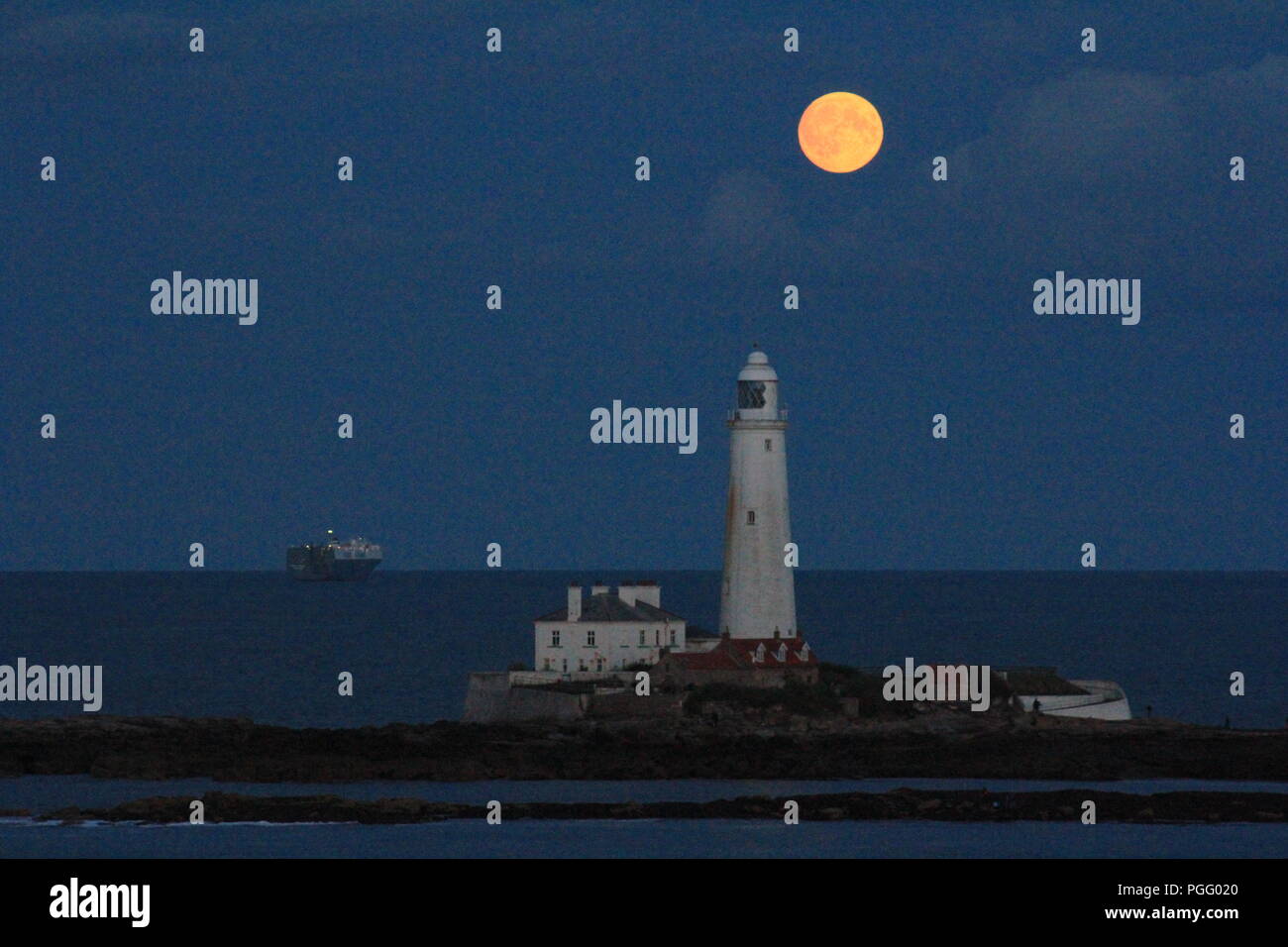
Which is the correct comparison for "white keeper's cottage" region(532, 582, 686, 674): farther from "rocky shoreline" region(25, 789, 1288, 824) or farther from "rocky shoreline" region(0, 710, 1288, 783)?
"rocky shoreline" region(25, 789, 1288, 824)

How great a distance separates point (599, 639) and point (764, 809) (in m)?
13.7

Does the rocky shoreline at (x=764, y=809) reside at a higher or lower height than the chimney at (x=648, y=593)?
lower

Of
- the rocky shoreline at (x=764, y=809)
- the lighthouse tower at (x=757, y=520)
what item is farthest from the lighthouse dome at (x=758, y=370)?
the rocky shoreline at (x=764, y=809)

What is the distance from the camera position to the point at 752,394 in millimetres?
59844

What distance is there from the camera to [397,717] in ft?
254

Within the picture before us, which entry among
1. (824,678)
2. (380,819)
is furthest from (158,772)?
(824,678)

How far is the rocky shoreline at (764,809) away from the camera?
47281 millimetres

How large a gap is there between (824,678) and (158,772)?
56.6 ft

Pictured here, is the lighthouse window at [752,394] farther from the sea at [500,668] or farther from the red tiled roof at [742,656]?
the sea at [500,668]

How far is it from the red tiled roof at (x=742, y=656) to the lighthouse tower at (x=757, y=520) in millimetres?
439

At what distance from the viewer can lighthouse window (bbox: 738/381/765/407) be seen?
59.8 metres

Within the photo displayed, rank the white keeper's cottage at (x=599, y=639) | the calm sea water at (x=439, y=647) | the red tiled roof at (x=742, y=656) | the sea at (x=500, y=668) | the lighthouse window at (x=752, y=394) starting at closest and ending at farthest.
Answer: the sea at (x=500, y=668) < the red tiled roof at (x=742, y=656) < the lighthouse window at (x=752, y=394) < the white keeper's cottage at (x=599, y=639) < the calm sea water at (x=439, y=647)
